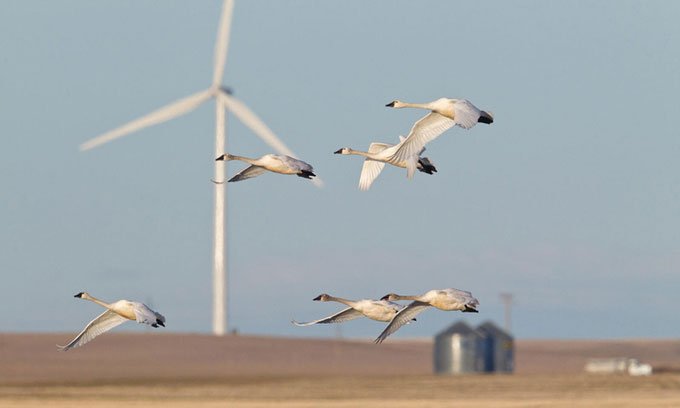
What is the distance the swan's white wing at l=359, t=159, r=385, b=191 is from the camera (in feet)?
100

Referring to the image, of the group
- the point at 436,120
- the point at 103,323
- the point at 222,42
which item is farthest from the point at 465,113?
the point at 222,42

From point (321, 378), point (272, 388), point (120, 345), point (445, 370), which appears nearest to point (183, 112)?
point (272, 388)

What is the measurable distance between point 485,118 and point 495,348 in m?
91.8

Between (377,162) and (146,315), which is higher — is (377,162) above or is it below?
above

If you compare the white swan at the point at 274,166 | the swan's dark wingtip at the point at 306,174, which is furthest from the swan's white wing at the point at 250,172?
the swan's dark wingtip at the point at 306,174

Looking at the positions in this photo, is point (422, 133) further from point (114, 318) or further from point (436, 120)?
point (114, 318)

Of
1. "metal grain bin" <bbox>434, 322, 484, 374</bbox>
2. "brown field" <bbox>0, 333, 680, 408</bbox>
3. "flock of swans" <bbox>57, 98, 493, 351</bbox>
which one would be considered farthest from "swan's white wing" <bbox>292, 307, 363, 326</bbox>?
"metal grain bin" <bbox>434, 322, 484, 374</bbox>

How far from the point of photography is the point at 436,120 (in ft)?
96.5

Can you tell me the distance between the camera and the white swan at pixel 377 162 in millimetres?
28203

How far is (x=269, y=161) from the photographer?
28312mm

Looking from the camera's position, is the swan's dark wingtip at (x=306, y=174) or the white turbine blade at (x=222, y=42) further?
the white turbine blade at (x=222, y=42)

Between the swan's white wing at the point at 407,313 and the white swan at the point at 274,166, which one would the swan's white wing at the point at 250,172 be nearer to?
the white swan at the point at 274,166

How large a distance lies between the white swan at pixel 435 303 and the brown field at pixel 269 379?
4459 centimetres

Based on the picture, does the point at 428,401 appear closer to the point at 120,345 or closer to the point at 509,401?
the point at 509,401
